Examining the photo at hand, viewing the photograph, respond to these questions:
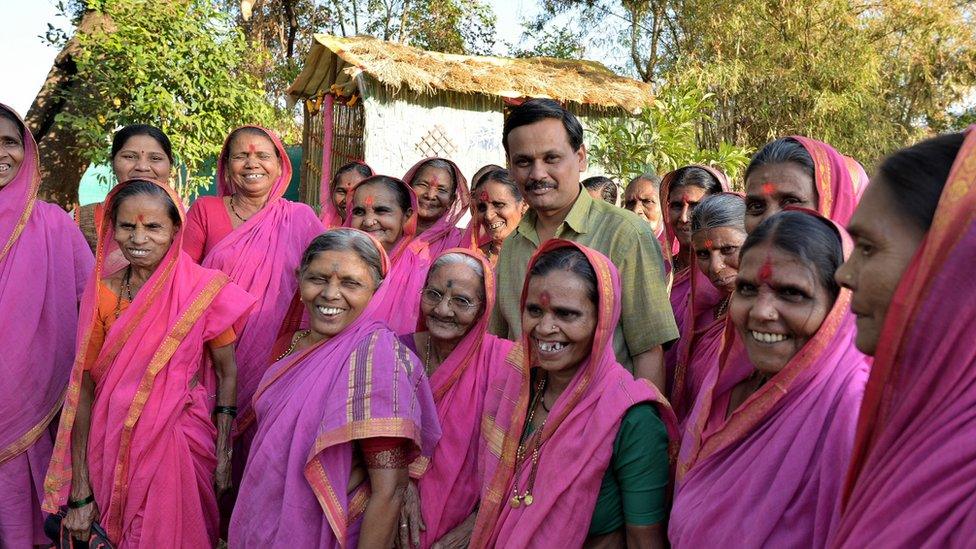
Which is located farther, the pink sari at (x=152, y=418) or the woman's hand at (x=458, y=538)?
the pink sari at (x=152, y=418)

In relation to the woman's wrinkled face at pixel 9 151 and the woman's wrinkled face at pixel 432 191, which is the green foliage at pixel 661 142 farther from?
the woman's wrinkled face at pixel 9 151

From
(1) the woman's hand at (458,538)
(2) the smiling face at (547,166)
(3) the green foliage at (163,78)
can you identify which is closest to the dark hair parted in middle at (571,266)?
(2) the smiling face at (547,166)

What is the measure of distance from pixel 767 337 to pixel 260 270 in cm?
274

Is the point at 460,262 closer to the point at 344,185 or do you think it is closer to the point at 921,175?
the point at 921,175

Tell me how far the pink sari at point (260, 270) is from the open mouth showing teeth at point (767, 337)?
246cm

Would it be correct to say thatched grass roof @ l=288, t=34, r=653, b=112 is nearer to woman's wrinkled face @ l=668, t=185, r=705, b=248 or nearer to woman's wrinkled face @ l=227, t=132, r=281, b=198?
woman's wrinkled face @ l=227, t=132, r=281, b=198

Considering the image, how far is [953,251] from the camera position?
3.97 ft

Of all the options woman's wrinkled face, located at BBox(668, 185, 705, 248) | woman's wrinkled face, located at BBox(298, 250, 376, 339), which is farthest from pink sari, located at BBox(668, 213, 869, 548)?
woman's wrinkled face, located at BBox(668, 185, 705, 248)

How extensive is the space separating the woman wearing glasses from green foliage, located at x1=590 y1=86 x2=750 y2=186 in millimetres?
7126

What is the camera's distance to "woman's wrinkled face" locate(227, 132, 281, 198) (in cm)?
414

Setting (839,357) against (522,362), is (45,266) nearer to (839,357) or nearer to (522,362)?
(522,362)

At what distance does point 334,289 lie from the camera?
2.87 m

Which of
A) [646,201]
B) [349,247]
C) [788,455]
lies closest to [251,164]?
[349,247]

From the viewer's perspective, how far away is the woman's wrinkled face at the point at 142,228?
128 inches
